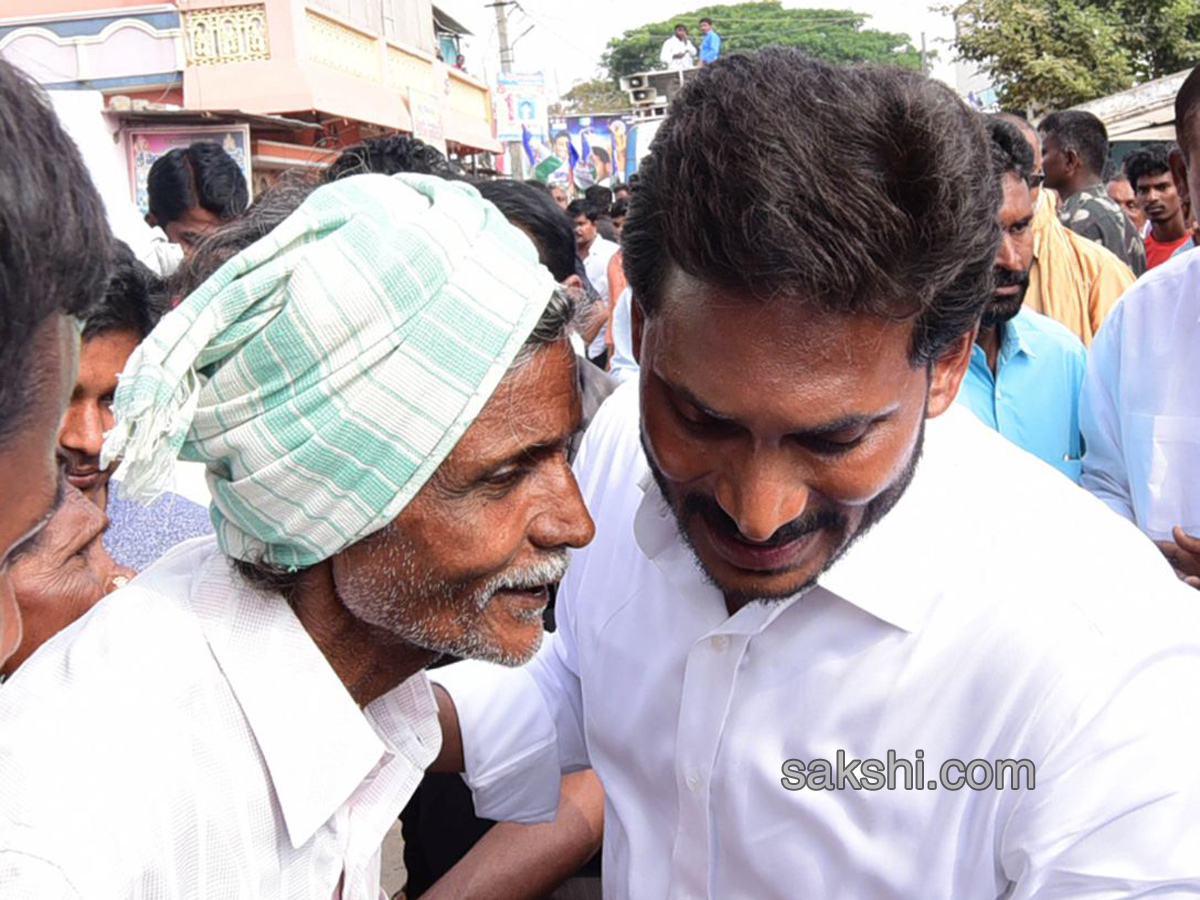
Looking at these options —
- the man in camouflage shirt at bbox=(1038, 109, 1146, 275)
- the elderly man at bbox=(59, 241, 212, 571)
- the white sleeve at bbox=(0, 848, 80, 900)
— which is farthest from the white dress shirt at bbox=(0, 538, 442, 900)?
the man in camouflage shirt at bbox=(1038, 109, 1146, 275)

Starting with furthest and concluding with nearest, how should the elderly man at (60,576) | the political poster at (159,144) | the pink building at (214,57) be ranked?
the pink building at (214,57), the political poster at (159,144), the elderly man at (60,576)

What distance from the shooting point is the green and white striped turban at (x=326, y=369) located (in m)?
1.39

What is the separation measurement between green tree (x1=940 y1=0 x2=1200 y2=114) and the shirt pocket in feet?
58.2

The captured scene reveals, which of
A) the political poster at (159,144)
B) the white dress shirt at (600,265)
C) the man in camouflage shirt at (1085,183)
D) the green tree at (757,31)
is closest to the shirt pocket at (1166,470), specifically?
the man in camouflage shirt at (1085,183)

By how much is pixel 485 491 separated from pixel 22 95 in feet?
2.82

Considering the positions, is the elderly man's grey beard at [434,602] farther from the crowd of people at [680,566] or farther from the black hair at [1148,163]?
the black hair at [1148,163]

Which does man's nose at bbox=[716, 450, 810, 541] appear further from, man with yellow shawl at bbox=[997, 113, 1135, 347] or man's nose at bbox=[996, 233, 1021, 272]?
man with yellow shawl at bbox=[997, 113, 1135, 347]

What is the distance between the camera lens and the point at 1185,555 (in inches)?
106

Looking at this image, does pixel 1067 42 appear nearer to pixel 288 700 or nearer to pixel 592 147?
pixel 592 147

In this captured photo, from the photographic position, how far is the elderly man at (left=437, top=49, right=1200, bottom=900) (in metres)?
1.42

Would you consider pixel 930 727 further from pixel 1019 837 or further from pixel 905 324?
pixel 905 324

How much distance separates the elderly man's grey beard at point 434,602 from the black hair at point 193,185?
4092 millimetres

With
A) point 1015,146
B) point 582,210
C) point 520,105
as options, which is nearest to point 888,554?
point 1015,146

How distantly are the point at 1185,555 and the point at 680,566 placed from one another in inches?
60.9
